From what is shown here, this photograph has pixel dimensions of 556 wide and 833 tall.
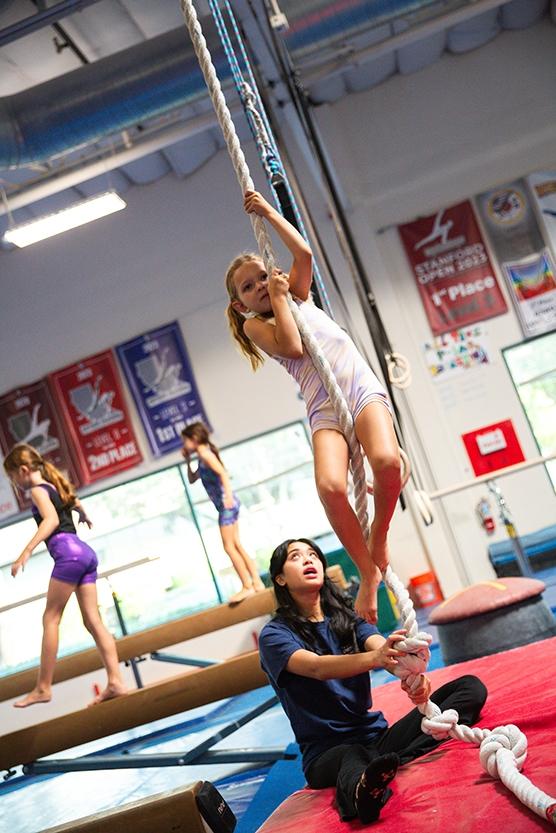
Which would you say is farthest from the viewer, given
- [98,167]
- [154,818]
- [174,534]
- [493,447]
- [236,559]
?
[174,534]

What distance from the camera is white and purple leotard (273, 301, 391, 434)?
2.39 metres

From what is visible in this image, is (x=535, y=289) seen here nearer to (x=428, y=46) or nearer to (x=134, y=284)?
(x=428, y=46)

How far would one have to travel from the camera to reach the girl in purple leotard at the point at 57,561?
4.76m

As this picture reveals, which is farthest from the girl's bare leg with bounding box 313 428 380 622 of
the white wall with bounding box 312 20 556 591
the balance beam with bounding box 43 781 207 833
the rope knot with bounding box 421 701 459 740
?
the white wall with bounding box 312 20 556 591

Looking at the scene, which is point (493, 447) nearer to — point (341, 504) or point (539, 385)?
point (539, 385)

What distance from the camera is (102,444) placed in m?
10.1

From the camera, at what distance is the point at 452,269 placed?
9.69 m

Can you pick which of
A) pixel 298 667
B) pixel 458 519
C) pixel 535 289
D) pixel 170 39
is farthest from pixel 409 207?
pixel 298 667

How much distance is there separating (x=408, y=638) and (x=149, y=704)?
2583mm

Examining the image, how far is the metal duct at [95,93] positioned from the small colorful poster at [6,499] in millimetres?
4681

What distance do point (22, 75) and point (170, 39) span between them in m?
1.65

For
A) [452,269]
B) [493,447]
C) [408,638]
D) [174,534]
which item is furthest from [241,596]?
[452,269]

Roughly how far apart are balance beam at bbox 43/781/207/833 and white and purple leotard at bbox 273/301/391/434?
118cm

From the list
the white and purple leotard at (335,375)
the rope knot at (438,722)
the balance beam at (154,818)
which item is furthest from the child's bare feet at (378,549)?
the balance beam at (154,818)
